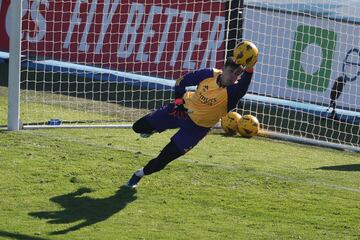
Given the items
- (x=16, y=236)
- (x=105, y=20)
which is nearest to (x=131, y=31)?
(x=105, y=20)

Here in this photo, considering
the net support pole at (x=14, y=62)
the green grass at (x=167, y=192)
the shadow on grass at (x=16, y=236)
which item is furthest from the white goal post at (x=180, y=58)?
the shadow on grass at (x=16, y=236)

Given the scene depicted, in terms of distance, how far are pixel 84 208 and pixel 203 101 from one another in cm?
184

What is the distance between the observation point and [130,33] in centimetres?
1723

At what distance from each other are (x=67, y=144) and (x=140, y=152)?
943 millimetres

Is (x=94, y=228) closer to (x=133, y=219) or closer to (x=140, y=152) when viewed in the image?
(x=133, y=219)

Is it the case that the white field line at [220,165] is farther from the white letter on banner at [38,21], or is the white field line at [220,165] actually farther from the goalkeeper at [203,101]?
the white letter on banner at [38,21]

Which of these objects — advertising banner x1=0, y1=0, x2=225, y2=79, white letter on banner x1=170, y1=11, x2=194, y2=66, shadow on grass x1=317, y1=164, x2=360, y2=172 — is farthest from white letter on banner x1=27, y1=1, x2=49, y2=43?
shadow on grass x1=317, y1=164, x2=360, y2=172

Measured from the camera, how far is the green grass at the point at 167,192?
902 centimetres

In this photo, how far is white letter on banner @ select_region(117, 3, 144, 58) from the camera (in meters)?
17.2

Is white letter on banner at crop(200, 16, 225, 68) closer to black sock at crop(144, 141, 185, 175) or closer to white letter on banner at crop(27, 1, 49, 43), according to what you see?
white letter on banner at crop(27, 1, 49, 43)

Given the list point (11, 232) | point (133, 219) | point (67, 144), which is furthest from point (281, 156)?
point (11, 232)

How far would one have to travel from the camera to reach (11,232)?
28.2ft

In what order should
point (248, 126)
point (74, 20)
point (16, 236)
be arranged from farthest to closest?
point (74, 20), point (248, 126), point (16, 236)

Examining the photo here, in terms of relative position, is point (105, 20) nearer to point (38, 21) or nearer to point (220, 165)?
point (38, 21)
